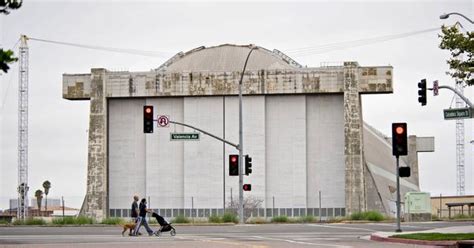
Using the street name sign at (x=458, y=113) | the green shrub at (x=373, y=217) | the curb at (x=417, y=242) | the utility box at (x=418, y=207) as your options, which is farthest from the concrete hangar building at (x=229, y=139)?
the curb at (x=417, y=242)

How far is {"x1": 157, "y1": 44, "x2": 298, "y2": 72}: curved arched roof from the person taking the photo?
81250 mm

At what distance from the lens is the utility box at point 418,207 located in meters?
61.6

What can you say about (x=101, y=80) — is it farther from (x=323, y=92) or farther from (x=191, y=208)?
(x=323, y=92)

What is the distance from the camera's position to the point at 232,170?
2285 inches

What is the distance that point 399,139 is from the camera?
3838 centimetres

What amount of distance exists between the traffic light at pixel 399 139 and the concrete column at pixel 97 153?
40168 millimetres

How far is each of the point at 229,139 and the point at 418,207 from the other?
62.9ft

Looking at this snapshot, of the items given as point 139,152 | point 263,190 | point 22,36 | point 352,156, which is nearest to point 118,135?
point 139,152

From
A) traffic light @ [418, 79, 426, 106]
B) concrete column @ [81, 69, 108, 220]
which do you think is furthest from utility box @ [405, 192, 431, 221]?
concrete column @ [81, 69, 108, 220]

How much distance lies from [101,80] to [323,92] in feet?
60.9

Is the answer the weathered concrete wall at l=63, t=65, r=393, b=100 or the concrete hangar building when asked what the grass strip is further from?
the weathered concrete wall at l=63, t=65, r=393, b=100

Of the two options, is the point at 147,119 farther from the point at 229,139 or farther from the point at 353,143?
the point at 353,143

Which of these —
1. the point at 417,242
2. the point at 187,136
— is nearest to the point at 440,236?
the point at 417,242

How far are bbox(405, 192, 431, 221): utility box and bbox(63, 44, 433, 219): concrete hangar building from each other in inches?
408
